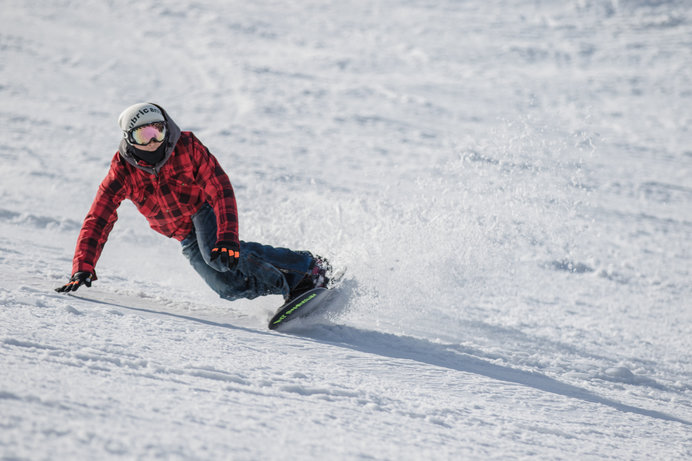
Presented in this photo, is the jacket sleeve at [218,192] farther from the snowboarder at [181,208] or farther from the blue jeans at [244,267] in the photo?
the blue jeans at [244,267]

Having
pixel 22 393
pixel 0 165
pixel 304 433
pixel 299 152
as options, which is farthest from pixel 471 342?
pixel 0 165

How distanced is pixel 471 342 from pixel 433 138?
5.93 meters

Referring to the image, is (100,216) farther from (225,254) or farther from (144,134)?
(225,254)

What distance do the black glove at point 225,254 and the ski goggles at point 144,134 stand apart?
2.13ft

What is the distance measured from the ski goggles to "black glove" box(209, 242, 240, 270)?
65 cm

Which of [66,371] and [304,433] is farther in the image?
[66,371]

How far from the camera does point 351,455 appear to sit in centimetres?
205

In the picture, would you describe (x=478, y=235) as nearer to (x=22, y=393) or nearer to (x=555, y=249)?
(x=555, y=249)

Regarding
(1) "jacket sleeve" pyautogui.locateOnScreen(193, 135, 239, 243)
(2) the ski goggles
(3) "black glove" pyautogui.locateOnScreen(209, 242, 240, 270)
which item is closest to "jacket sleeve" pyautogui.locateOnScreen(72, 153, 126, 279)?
(2) the ski goggles

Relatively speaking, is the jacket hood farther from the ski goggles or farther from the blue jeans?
the blue jeans

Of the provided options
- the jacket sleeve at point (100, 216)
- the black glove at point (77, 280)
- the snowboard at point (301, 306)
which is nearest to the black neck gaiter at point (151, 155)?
the jacket sleeve at point (100, 216)

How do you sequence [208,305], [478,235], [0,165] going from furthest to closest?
1. [0,165]
2. [478,235]
3. [208,305]

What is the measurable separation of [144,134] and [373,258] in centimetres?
197

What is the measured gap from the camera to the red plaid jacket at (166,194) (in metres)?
3.25
